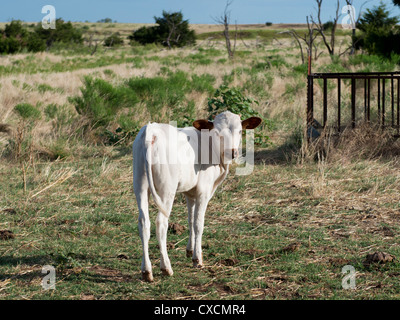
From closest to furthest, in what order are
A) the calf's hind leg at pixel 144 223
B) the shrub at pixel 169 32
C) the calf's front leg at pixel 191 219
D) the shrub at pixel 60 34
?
the calf's hind leg at pixel 144 223 → the calf's front leg at pixel 191 219 → the shrub at pixel 60 34 → the shrub at pixel 169 32

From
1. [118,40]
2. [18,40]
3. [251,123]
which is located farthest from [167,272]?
[118,40]

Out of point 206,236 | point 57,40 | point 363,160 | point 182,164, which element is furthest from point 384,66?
point 57,40

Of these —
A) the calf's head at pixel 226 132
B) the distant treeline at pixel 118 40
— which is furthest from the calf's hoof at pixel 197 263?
the distant treeline at pixel 118 40

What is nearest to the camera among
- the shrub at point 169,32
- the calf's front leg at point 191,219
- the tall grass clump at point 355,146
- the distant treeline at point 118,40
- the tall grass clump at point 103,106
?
the calf's front leg at point 191,219

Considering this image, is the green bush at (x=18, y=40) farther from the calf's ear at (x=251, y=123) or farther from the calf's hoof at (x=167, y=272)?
the calf's hoof at (x=167, y=272)

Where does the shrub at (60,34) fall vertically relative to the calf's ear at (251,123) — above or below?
above

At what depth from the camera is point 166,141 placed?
393 centimetres

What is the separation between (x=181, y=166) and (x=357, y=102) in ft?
31.9

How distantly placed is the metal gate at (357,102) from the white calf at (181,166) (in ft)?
14.2

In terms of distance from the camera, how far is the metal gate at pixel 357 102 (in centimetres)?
834

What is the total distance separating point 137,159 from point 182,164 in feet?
1.15

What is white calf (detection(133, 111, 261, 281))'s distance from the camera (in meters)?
3.84
